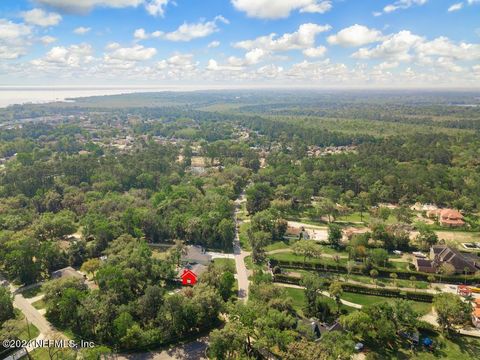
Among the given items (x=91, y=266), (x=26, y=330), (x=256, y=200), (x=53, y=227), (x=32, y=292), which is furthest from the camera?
(x=256, y=200)

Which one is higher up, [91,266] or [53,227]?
[53,227]

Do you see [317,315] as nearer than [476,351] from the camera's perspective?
No

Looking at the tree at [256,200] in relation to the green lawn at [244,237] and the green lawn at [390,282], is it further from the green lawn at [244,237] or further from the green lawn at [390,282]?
the green lawn at [390,282]

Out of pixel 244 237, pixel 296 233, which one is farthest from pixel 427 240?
pixel 244 237

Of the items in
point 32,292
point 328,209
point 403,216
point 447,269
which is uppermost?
point 328,209

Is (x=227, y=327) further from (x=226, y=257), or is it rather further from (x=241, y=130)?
(x=241, y=130)

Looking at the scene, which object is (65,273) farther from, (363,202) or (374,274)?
(363,202)

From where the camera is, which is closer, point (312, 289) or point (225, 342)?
point (225, 342)

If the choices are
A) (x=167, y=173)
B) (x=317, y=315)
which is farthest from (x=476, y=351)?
(x=167, y=173)
